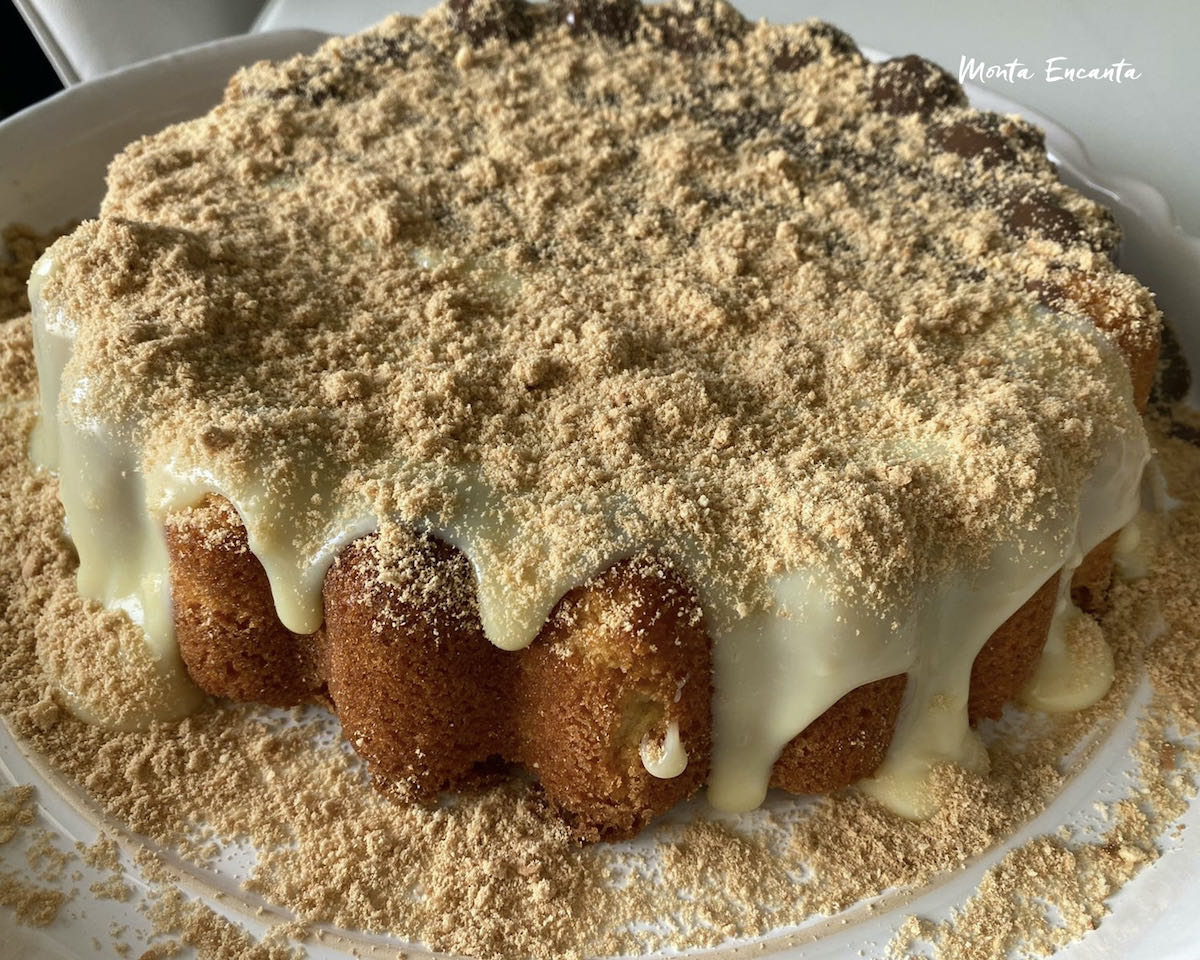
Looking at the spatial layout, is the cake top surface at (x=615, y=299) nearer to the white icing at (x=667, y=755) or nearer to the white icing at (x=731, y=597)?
the white icing at (x=731, y=597)

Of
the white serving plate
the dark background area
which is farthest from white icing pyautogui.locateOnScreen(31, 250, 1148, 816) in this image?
the dark background area

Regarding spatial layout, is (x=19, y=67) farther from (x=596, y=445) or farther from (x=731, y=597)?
(x=731, y=597)

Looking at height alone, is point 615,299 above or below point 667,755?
above

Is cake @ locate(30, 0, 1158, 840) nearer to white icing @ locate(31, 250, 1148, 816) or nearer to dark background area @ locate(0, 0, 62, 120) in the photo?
white icing @ locate(31, 250, 1148, 816)

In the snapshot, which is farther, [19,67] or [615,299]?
[19,67]

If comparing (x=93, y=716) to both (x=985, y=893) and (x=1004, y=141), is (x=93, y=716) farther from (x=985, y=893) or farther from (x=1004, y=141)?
(x=1004, y=141)

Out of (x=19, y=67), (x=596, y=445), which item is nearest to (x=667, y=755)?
(x=596, y=445)

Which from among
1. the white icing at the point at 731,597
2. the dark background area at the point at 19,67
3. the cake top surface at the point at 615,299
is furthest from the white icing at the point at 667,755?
the dark background area at the point at 19,67

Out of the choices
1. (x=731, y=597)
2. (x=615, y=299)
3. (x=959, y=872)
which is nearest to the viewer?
(x=731, y=597)
